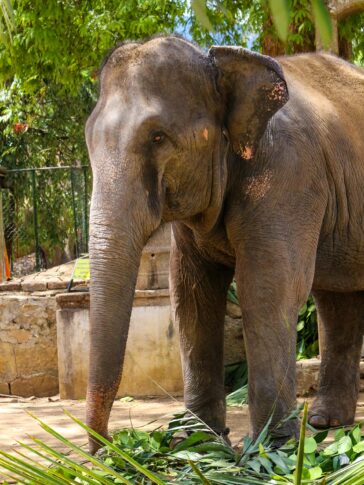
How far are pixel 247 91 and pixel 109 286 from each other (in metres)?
1.33

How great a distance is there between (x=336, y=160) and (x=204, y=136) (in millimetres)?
905

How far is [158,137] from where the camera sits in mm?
4688

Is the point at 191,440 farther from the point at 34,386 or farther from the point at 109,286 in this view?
the point at 34,386

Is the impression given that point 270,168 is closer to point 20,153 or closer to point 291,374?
point 291,374

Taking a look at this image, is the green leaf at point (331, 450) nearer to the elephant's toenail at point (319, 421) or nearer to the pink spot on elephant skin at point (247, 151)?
the pink spot on elephant skin at point (247, 151)

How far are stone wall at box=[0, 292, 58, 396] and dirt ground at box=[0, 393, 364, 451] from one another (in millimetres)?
269

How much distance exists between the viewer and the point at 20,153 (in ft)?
65.1

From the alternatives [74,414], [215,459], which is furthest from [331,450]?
[74,414]

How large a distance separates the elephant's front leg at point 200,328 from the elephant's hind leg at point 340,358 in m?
1.10

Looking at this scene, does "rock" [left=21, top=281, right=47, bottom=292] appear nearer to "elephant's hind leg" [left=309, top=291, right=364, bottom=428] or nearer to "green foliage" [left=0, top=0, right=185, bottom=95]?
"green foliage" [left=0, top=0, right=185, bottom=95]

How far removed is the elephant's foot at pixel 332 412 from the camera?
21.3 ft

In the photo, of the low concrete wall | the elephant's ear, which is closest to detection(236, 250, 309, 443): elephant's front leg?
the elephant's ear

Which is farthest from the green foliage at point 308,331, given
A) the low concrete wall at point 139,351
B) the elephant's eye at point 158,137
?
the elephant's eye at point 158,137

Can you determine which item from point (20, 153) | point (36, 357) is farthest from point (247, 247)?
point (20, 153)
